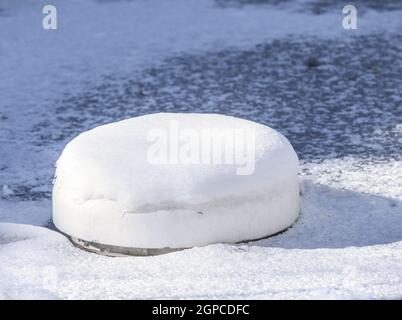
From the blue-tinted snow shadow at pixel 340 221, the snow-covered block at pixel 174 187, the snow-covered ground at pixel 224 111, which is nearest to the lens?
the snow-covered ground at pixel 224 111

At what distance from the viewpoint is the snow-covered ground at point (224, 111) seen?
9.73 ft

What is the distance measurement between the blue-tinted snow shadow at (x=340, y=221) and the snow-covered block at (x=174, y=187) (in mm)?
73

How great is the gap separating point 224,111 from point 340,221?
64.0 inches

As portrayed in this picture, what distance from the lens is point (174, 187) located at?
3.17 meters

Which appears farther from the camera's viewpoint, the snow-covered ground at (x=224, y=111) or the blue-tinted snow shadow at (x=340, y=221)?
the blue-tinted snow shadow at (x=340, y=221)

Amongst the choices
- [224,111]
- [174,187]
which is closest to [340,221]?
[174,187]

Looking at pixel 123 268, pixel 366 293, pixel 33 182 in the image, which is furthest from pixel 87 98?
pixel 366 293

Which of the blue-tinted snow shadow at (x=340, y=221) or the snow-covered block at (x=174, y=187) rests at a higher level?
the snow-covered block at (x=174, y=187)

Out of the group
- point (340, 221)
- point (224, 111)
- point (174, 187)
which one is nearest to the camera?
point (174, 187)

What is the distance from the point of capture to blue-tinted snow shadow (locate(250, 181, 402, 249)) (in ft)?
11.1

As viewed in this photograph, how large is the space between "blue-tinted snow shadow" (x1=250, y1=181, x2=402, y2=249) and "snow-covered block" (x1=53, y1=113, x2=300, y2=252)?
7 cm

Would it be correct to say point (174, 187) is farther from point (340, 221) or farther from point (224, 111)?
point (224, 111)

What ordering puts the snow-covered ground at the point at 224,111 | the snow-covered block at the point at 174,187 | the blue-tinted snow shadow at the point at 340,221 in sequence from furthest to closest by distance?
the blue-tinted snow shadow at the point at 340,221 → the snow-covered block at the point at 174,187 → the snow-covered ground at the point at 224,111

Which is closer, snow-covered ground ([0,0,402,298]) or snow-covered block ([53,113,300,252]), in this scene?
snow-covered ground ([0,0,402,298])
